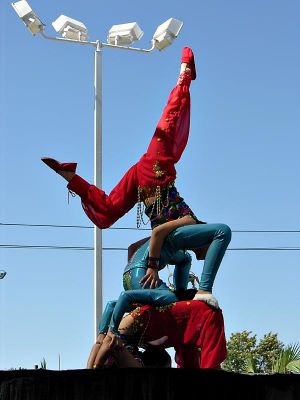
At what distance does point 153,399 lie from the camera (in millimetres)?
4398

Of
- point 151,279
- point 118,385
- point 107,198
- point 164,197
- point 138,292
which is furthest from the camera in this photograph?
point 107,198

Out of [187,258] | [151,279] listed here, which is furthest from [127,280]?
[187,258]

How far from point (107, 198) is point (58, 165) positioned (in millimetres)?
434

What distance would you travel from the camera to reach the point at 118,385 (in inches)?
173

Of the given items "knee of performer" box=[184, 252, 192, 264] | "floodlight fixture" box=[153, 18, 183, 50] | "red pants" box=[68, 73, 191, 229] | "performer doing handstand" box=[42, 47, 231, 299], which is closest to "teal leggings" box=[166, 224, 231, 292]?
"performer doing handstand" box=[42, 47, 231, 299]

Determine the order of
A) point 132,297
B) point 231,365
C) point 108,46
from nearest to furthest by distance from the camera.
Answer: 1. point 132,297
2. point 108,46
3. point 231,365

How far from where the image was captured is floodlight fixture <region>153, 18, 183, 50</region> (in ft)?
27.8

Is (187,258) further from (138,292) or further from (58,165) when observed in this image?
(58,165)

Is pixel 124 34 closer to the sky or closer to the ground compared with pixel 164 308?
closer to the sky

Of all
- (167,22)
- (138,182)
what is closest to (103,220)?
(138,182)

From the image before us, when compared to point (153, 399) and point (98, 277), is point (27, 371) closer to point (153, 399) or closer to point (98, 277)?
point (153, 399)

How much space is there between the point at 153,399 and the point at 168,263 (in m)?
1.47

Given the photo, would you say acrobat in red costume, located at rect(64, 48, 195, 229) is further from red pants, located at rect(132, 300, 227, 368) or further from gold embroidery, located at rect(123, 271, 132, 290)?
red pants, located at rect(132, 300, 227, 368)

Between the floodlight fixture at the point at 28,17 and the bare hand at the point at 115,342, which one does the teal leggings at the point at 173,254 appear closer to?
the bare hand at the point at 115,342
